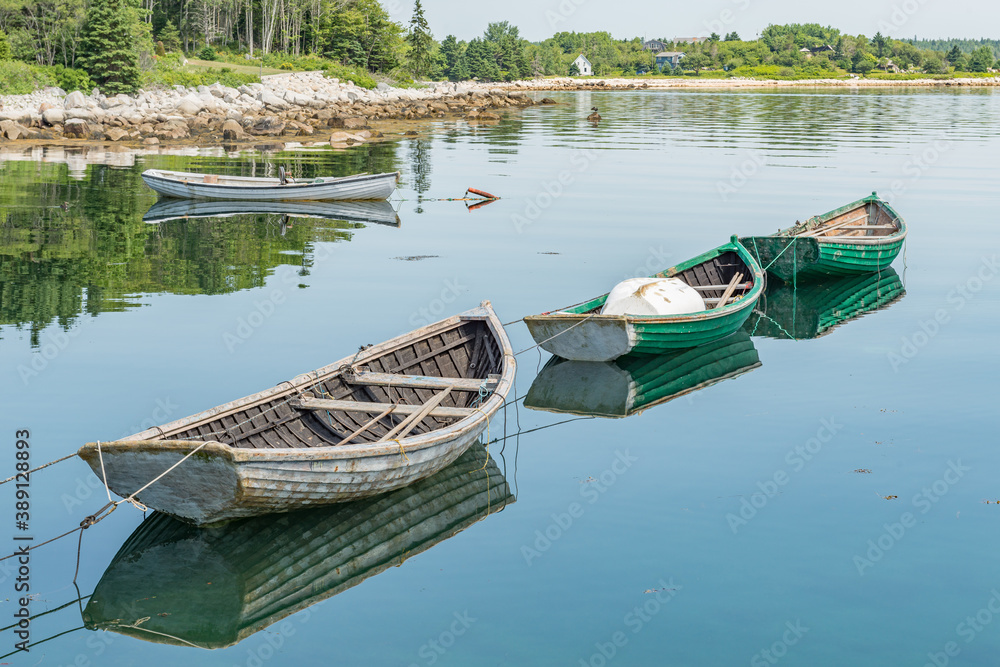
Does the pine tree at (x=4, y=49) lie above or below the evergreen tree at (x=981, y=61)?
below

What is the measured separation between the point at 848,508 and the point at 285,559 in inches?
247

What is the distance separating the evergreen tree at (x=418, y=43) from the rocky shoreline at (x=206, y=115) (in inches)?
1288

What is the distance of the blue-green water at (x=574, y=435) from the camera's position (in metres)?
8.66

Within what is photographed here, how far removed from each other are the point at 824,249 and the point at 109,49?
50.0 meters

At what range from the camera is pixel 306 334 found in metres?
17.9

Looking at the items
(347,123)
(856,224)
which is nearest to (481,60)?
(347,123)

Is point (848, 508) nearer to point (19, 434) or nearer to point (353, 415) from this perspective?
point (353, 415)

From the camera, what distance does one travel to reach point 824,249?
2125 centimetres

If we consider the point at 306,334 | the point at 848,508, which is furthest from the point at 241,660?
the point at 306,334

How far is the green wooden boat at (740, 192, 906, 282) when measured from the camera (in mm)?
21266

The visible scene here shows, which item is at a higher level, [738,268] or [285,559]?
[738,268]

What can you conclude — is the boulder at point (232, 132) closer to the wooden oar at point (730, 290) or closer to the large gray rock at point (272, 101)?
the large gray rock at point (272, 101)

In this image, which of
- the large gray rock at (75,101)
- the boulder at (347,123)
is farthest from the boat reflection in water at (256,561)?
the boulder at (347,123)

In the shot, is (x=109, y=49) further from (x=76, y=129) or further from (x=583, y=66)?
(x=583, y=66)
